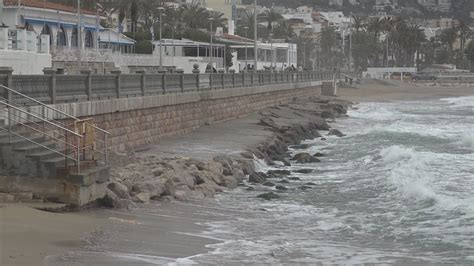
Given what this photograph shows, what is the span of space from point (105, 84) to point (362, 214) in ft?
31.5

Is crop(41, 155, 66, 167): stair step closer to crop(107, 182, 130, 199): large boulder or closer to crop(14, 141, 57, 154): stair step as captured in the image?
crop(14, 141, 57, 154): stair step

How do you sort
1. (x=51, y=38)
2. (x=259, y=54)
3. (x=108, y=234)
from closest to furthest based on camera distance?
(x=108, y=234), (x=51, y=38), (x=259, y=54)

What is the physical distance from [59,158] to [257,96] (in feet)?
115

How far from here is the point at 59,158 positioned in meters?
14.9

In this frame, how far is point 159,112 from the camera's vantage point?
2866cm

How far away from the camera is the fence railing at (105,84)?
717 inches

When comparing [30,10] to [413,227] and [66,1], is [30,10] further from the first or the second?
[413,227]

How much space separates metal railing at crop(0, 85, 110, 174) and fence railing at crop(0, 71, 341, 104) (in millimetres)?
437

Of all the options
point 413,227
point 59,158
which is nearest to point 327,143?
point 413,227

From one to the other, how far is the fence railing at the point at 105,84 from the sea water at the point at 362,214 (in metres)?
5.00

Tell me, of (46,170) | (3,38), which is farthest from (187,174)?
(3,38)

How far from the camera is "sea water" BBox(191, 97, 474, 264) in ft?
44.4

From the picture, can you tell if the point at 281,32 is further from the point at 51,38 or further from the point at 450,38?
the point at 51,38

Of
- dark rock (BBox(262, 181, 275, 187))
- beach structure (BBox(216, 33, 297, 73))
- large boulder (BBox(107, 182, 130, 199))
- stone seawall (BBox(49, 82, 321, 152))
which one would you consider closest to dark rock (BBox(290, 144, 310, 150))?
stone seawall (BBox(49, 82, 321, 152))
